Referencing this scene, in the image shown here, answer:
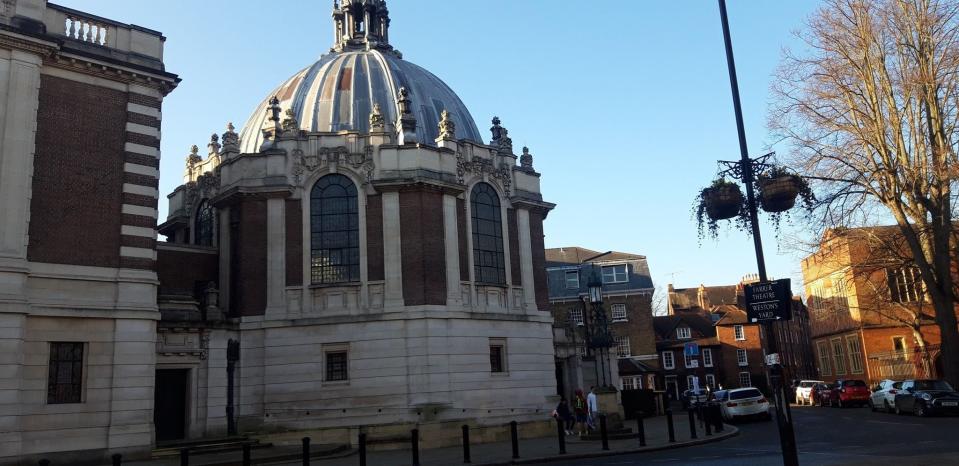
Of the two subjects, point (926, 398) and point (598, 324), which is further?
point (926, 398)

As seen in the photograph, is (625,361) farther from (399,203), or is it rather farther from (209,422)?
(209,422)

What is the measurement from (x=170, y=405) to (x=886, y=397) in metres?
29.9

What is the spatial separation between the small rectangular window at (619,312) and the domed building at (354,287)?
3052 centimetres

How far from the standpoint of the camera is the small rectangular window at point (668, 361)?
69.4 meters

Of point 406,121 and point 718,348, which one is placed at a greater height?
point 406,121

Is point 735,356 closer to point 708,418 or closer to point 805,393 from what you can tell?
point 805,393

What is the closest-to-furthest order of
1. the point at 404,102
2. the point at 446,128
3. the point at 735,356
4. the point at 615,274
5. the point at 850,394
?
the point at 404,102 < the point at 446,128 < the point at 850,394 < the point at 615,274 < the point at 735,356

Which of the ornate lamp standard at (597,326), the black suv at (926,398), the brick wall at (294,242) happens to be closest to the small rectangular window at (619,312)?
the black suv at (926,398)

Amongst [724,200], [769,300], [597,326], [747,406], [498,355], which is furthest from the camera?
[747,406]

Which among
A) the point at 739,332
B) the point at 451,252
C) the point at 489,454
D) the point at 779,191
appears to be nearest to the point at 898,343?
the point at 739,332

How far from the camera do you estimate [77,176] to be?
21.1m

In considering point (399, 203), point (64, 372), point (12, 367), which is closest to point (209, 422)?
point (64, 372)

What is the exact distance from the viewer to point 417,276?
2888 cm

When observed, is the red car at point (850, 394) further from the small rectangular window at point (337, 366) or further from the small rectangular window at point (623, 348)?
the small rectangular window at point (337, 366)
